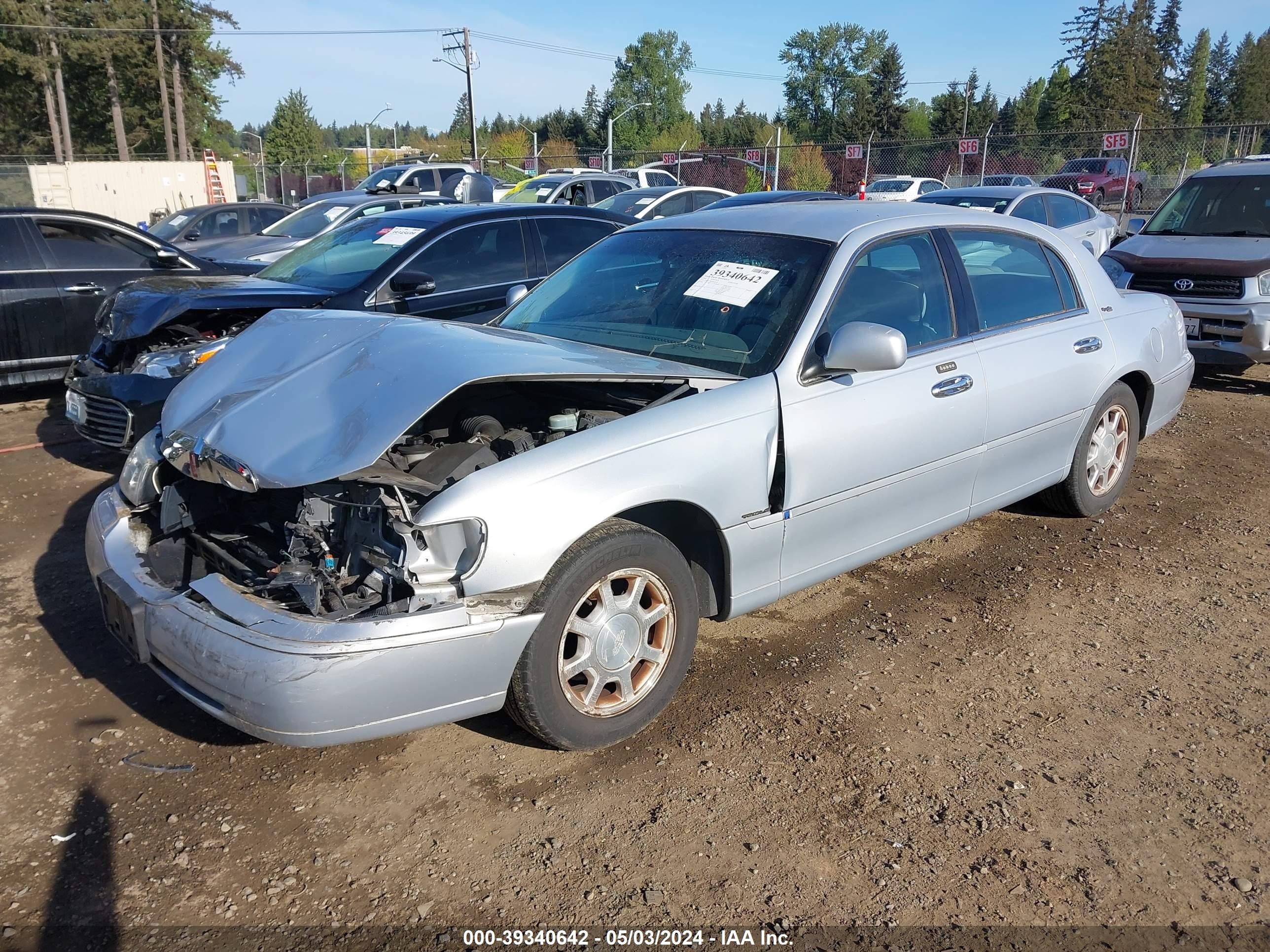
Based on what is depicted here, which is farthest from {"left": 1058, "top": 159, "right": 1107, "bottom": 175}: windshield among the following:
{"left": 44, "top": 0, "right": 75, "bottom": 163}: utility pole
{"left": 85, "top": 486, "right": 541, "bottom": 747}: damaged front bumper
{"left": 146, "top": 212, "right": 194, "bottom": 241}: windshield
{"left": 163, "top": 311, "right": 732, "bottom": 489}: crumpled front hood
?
{"left": 44, "top": 0, "right": 75, "bottom": 163}: utility pole

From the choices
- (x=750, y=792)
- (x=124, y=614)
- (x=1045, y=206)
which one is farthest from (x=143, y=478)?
(x=1045, y=206)

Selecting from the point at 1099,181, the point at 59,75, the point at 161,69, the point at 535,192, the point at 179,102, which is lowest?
the point at 535,192

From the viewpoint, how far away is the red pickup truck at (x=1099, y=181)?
2645 centimetres

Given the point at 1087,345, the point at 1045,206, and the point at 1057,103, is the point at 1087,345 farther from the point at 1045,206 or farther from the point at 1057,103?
the point at 1057,103

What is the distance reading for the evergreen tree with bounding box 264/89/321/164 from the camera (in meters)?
67.8

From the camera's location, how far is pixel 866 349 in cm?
337

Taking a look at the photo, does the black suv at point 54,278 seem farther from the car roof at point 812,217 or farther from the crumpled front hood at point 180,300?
the car roof at point 812,217

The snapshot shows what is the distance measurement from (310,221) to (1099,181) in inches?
974

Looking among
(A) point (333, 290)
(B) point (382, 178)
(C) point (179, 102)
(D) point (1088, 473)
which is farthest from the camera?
(C) point (179, 102)

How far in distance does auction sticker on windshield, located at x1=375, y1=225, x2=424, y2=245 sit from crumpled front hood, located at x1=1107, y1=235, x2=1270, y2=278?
6515 mm

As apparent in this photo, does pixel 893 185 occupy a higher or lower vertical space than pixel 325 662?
higher

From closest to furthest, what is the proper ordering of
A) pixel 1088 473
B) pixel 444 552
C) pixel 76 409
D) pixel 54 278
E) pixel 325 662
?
pixel 325 662
pixel 444 552
pixel 1088 473
pixel 76 409
pixel 54 278

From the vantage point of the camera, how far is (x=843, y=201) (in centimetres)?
467

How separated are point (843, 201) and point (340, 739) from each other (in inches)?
136
